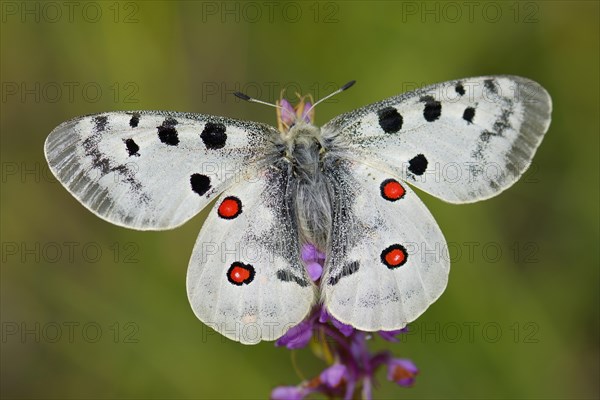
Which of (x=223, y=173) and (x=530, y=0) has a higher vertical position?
(x=530, y=0)

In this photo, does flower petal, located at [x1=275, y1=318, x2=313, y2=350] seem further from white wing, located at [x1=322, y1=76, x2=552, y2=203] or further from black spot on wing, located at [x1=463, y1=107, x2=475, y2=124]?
black spot on wing, located at [x1=463, y1=107, x2=475, y2=124]

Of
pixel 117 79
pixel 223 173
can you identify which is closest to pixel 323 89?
pixel 117 79

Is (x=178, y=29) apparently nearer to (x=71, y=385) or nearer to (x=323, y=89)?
(x=323, y=89)

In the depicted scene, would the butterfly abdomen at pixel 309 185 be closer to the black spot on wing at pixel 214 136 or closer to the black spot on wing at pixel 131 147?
the black spot on wing at pixel 214 136

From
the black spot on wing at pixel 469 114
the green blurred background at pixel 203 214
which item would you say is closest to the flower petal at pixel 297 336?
the black spot on wing at pixel 469 114

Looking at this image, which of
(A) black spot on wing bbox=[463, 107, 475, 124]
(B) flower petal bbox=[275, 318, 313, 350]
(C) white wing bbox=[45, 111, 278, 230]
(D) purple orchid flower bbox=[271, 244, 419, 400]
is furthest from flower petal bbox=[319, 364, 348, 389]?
(A) black spot on wing bbox=[463, 107, 475, 124]

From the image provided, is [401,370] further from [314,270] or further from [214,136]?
[214,136]
